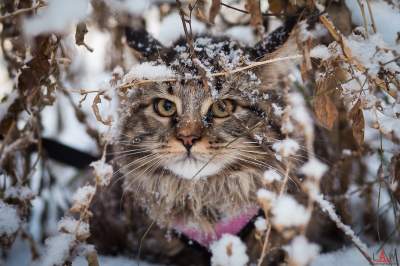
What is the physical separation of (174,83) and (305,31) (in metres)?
0.70

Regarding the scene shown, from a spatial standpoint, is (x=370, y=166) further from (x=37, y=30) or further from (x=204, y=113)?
(x=37, y=30)

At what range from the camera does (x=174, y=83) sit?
2035mm

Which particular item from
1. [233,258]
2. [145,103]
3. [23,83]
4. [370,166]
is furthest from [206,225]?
[370,166]

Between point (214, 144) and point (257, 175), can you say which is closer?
point (214, 144)

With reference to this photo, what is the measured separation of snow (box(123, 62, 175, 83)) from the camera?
164 centimetres

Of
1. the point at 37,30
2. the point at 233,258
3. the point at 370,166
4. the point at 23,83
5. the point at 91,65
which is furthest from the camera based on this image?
the point at 91,65

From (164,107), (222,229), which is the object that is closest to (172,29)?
(164,107)

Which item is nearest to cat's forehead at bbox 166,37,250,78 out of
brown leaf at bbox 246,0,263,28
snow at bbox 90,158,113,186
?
brown leaf at bbox 246,0,263,28

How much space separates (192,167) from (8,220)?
76 centimetres

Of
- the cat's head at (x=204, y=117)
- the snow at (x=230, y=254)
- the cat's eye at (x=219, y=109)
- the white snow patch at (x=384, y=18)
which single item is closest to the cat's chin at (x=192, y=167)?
the cat's head at (x=204, y=117)

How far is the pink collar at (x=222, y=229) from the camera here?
6.97ft

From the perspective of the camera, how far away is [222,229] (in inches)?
84.8

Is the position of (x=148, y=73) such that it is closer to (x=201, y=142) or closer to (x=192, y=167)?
(x=201, y=142)

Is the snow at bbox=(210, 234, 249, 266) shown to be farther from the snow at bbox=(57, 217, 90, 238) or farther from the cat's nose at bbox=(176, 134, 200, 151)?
the cat's nose at bbox=(176, 134, 200, 151)
